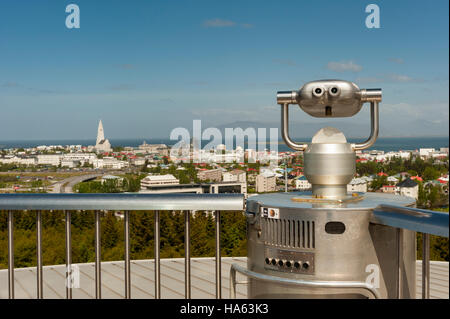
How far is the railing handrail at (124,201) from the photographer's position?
153 centimetres

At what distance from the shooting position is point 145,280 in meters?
3.66

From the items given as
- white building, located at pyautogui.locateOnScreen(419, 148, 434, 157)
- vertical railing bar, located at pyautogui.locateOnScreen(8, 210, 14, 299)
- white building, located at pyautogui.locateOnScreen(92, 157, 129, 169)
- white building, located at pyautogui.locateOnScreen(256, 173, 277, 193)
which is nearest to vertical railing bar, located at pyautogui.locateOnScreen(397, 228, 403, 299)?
vertical railing bar, located at pyautogui.locateOnScreen(8, 210, 14, 299)

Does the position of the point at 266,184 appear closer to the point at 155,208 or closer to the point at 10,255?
the point at 10,255

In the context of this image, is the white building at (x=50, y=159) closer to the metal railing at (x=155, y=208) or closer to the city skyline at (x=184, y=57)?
the city skyline at (x=184, y=57)

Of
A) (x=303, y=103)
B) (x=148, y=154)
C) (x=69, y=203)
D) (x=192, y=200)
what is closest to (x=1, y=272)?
(x=69, y=203)

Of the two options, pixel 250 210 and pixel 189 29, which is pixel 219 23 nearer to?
pixel 189 29

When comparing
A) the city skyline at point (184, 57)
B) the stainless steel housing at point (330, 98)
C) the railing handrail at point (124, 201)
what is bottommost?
the railing handrail at point (124, 201)

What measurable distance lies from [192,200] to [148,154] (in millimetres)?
24482

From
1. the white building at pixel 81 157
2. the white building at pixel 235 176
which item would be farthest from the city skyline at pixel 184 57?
the white building at pixel 235 176

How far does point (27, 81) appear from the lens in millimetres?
53219

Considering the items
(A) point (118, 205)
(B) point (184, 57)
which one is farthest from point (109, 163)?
(B) point (184, 57)

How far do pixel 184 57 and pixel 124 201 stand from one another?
51151 millimetres

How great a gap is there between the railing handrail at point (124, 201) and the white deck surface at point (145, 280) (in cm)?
138

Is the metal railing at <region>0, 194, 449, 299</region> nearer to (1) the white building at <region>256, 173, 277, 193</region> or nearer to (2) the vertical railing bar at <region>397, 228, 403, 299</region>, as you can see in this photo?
(2) the vertical railing bar at <region>397, 228, 403, 299</region>
